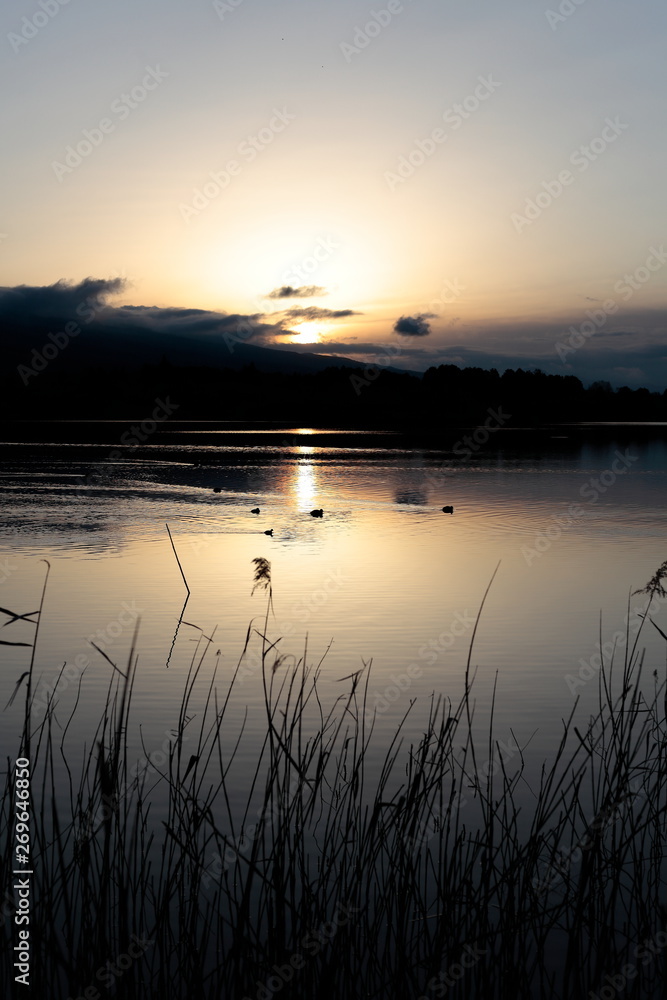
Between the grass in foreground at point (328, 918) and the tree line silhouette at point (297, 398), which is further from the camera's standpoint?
the tree line silhouette at point (297, 398)

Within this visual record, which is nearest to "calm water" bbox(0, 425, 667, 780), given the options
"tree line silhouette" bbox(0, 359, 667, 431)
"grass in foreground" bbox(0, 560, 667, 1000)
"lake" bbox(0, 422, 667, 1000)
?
"lake" bbox(0, 422, 667, 1000)

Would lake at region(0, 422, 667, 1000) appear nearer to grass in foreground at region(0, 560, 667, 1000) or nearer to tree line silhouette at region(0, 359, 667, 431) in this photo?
grass in foreground at region(0, 560, 667, 1000)

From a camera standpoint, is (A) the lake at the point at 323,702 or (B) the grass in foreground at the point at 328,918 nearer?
(B) the grass in foreground at the point at 328,918

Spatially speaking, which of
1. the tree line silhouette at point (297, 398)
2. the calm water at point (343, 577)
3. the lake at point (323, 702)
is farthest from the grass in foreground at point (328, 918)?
the tree line silhouette at point (297, 398)

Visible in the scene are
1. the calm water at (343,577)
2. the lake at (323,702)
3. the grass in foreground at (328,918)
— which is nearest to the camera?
the grass in foreground at (328,918)

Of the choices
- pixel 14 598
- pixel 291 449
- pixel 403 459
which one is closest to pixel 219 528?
pixel 14 598

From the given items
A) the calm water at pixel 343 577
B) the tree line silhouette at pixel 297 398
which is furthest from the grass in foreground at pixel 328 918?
the tree line silhouette at pixel 297 398

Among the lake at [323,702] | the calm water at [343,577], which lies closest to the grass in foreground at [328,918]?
the lake at [323,702]

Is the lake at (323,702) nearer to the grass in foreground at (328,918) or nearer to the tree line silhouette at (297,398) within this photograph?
the grass in foreground at (328,918)

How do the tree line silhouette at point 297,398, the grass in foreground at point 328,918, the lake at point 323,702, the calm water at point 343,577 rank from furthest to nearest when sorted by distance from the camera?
the tree line silhouette at point 297,398, the calm water at point 343,577, the lake at point 323,702, the grass in foreground at point 328,918

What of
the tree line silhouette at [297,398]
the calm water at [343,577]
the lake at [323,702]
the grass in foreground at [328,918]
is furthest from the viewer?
the tree line silhouette at [297,398]

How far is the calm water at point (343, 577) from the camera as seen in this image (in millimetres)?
10727

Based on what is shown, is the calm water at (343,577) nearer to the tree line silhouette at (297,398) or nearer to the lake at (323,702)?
the lake at (323,702)

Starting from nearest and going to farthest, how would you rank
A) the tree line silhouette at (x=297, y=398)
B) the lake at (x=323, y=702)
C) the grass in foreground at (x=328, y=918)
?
the grass in foreground at (x=328, y=918), the lake at (x=323, y=702), the tree line silhouette at (x=297, y=398)
